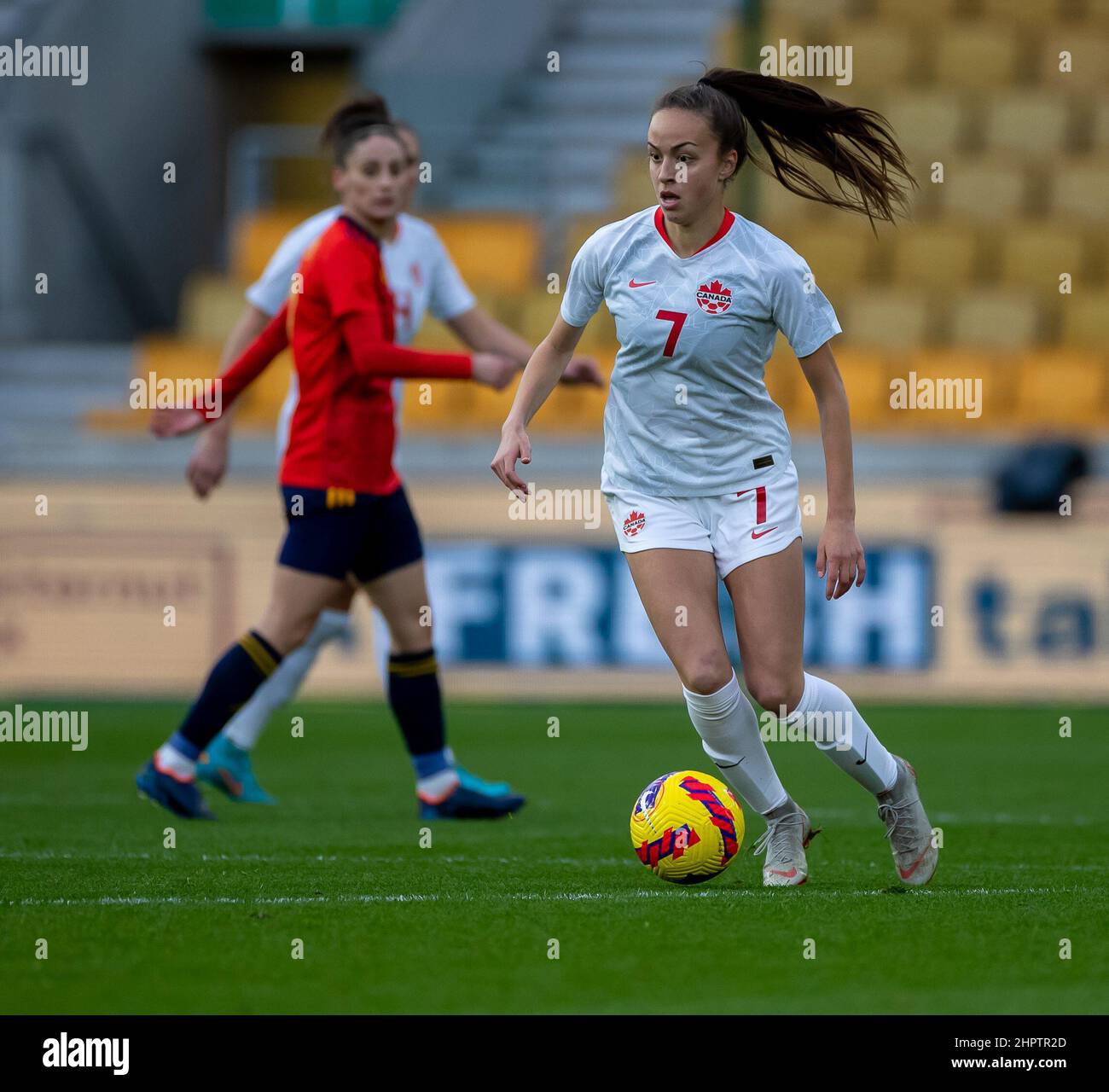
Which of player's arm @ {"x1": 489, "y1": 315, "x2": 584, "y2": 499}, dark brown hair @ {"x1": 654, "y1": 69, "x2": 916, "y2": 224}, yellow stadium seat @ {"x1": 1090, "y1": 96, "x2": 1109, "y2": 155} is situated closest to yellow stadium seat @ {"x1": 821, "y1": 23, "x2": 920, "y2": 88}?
yellow stadium seat @ {"x1": 1090, "y1": 96, "x2": 1109, "y2": 155}

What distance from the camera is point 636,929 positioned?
15.7ft

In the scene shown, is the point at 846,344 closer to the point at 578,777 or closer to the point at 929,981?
the point at 578,777

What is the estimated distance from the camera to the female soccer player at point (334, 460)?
269 inches

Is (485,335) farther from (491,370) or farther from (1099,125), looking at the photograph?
(1099,125)

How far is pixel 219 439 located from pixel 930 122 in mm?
11163

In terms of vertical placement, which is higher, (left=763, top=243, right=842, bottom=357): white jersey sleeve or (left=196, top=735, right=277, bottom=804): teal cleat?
(left=763, top=243, right=842, bottom=357): white jersey sleeve

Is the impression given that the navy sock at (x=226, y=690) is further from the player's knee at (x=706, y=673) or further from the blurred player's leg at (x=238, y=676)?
the player's knee at (x=706, y=673)

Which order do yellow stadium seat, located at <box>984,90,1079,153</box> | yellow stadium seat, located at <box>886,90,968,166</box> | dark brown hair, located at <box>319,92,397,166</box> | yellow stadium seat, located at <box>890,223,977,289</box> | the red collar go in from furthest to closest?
yellow stadium seat, located at <box>984,90,1079,153</box> → yellow stadium seat, located at <box>886,90,968,166</box> → yellow stadium seat, located at <box>890,223,977,289</box> → dark brown hair, located at <box>319,92,397,166</box> → the red collar

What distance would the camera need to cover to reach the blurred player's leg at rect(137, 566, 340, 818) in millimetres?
6871

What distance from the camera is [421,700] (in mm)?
7164

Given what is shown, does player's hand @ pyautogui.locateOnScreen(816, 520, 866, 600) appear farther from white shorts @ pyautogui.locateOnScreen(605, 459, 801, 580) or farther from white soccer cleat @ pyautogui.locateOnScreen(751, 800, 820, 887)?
white soccer cleat @ pyautogui.locateOnScreen(751, 800, 820, 887)

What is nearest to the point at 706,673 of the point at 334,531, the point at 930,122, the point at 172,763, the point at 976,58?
the point at 334,531

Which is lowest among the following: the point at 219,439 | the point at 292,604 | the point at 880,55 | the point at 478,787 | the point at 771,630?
the point at 478,787
